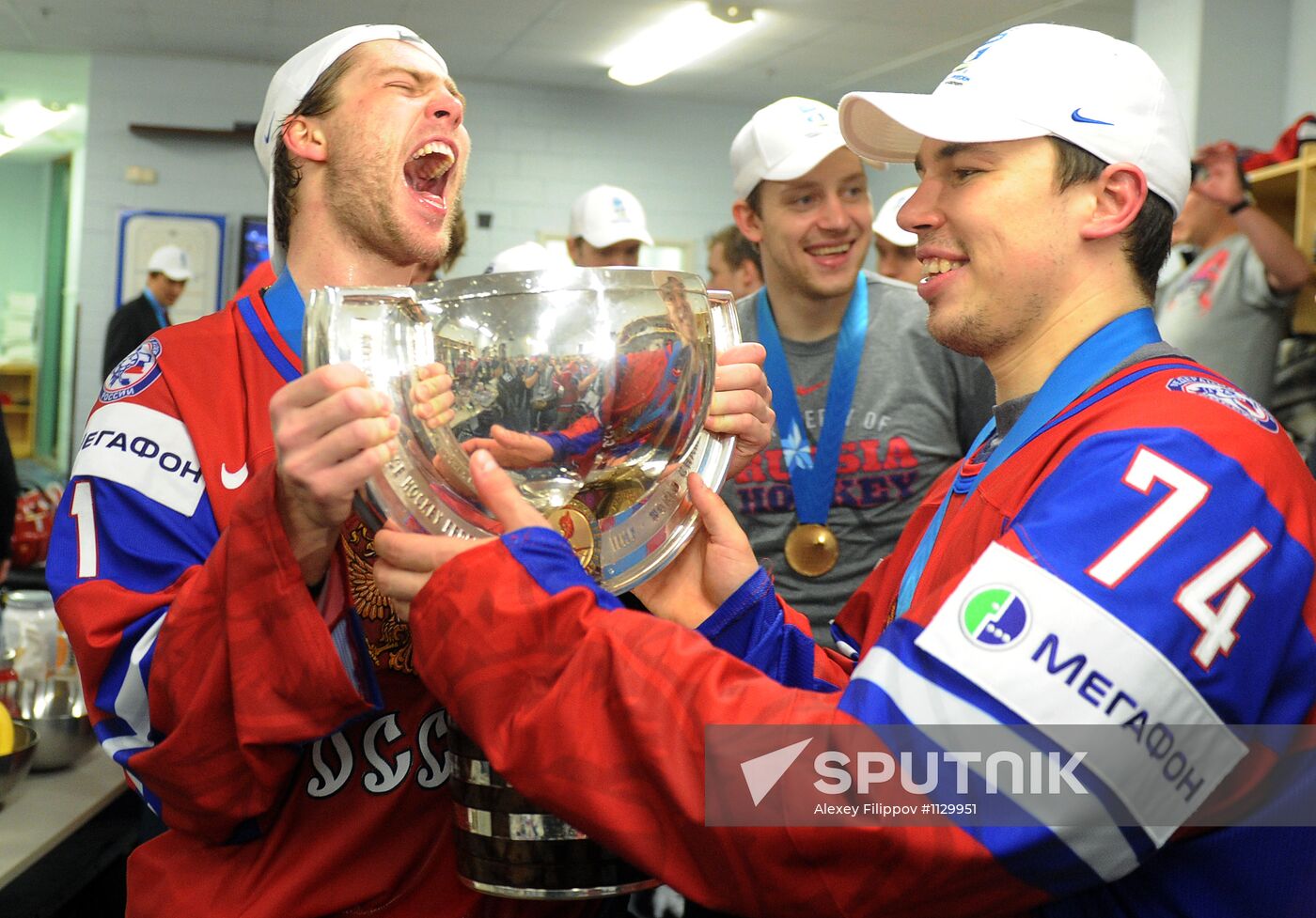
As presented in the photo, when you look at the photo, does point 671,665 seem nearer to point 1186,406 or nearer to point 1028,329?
point 1186,406

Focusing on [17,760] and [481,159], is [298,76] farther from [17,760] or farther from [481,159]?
[481,159]

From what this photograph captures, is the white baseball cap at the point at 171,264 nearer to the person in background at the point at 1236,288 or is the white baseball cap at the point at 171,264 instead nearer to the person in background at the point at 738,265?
the person in background at the point at 738,265

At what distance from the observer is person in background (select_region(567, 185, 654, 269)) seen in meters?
4.30

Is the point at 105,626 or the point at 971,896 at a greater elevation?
the point at 105,626

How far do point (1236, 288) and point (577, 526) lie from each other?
326 cm

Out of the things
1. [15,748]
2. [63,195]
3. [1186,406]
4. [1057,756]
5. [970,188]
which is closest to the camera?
[1057,756]

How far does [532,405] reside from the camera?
844mm

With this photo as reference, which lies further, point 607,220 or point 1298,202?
point 607,220

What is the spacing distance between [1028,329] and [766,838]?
596 millimetres

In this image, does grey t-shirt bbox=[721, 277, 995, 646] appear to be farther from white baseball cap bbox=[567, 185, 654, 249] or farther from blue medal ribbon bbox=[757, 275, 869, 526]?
white baseball cap bbox=[567, 185, 654, 249]

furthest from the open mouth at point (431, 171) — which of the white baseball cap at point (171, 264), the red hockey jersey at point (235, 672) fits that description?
the white baseball cap at point (171, 264)

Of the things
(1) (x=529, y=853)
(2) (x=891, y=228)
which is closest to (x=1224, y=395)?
(1) (x=529, y=853)

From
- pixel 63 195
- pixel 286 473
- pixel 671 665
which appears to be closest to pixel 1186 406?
pixel 671 665

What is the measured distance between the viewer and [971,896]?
2.72 feet
